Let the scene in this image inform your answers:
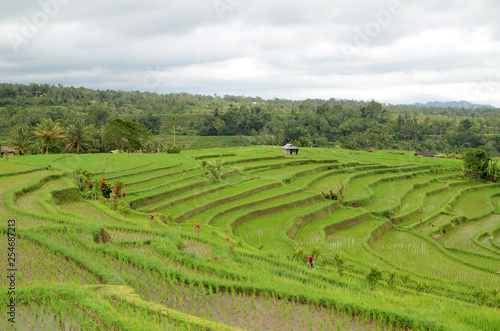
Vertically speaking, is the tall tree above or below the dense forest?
below

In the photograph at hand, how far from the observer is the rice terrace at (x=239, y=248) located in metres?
5.00

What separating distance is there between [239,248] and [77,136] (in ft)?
74.2

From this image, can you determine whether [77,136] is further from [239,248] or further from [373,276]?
[373,276]

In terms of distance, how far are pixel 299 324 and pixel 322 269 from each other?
4292 millimetres

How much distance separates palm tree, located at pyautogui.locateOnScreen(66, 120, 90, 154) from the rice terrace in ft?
18.0

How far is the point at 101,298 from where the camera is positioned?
4.98 m

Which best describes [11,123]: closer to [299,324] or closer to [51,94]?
[51,94]

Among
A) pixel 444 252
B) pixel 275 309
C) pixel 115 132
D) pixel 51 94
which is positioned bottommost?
pixel 444 252

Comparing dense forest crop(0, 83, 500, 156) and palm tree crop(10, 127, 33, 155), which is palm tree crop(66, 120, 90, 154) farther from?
dense forest crop(0, 83, 500, 156)

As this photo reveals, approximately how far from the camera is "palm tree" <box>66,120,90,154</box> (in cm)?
2717

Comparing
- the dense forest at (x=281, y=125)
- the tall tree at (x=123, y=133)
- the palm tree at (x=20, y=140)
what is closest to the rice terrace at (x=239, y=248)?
the palm tree at (x=20, y=140)

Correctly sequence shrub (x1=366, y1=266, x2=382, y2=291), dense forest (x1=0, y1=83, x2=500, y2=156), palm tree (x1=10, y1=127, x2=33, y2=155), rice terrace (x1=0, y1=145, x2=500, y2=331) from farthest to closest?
dense forest (x1=0, y1=83, x2=500, y2=156)
palm tree (x1=10, y1=127, x2=33, y2=155)
shrub (x1=366, y1=266, x2=382, y2=291)
rice terrace (x1=0, y1=145, x2=500, y2=331)

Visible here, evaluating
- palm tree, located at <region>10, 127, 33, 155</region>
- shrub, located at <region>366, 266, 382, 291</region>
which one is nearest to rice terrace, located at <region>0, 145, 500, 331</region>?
shrub, located at <region>366, 266, 382, 291</region>

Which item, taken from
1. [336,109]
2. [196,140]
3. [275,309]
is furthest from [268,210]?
[336,109]
